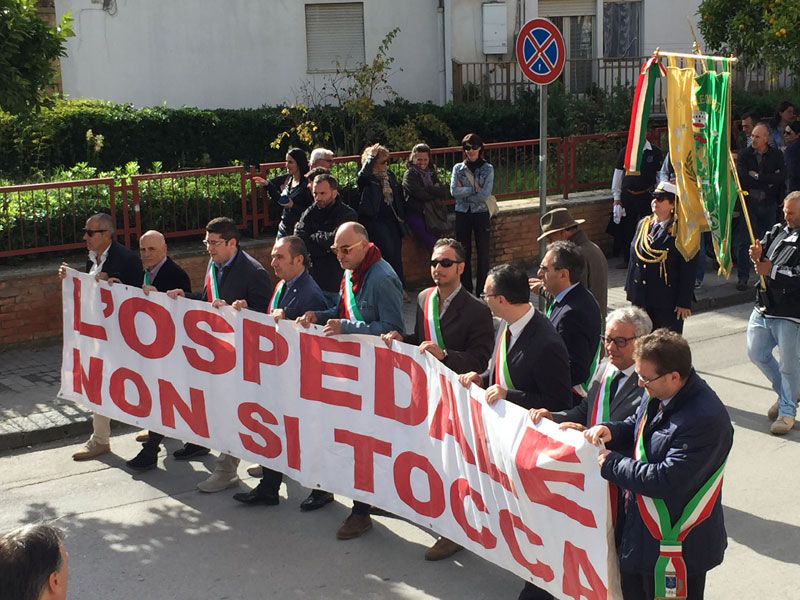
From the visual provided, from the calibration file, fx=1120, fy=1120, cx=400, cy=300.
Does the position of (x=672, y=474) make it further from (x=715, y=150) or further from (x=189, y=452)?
(x=189, y=452)

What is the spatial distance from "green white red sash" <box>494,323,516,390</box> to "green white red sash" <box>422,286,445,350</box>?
2.23ft

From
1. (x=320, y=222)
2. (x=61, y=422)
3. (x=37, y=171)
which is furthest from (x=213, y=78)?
(x=61, y=422)

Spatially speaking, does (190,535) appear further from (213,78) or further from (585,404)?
(213,78)

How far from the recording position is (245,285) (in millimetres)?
7750

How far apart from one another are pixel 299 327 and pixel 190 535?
1.47 m

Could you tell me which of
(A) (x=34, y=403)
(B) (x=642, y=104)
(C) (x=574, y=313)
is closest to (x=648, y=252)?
(B) (x=642, y=104)

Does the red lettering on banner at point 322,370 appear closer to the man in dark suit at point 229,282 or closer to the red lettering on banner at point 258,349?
the red lettering on banner at point 258,349

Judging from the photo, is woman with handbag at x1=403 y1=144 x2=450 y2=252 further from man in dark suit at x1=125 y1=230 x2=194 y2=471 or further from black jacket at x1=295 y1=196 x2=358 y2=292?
man in dark suit at x1=125 y1=230 x2=194 y2=471

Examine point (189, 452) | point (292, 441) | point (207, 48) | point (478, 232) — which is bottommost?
point (189, 452)

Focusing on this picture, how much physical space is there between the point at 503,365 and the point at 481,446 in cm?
44

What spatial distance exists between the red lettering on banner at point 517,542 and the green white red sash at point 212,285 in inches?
116

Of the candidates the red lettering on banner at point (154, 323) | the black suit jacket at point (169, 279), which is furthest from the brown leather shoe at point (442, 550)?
the black suit jacket at point (169, 279)

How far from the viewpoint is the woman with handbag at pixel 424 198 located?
503 inches

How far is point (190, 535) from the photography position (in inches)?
277
